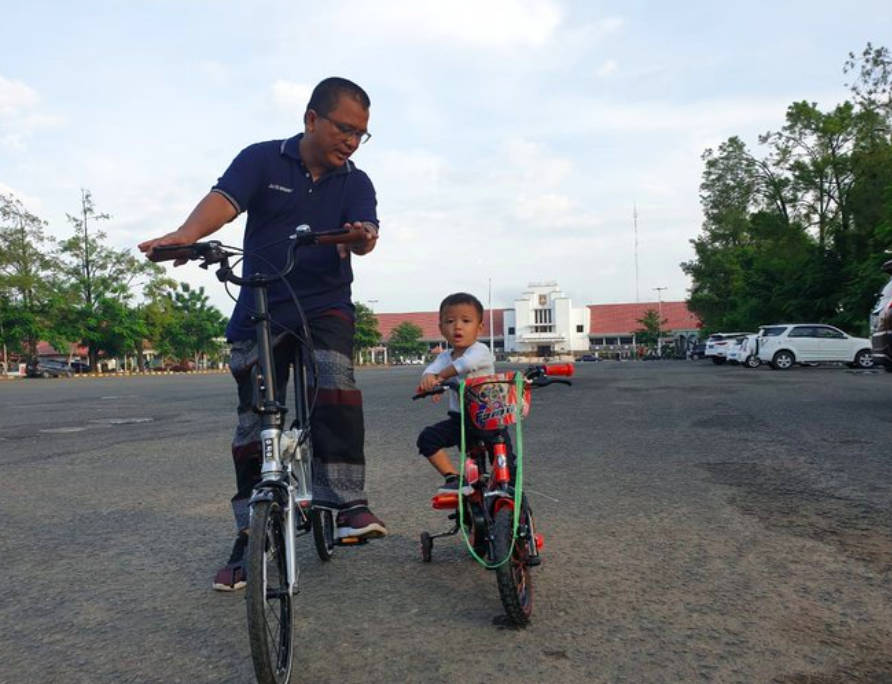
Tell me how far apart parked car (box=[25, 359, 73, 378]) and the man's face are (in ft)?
190

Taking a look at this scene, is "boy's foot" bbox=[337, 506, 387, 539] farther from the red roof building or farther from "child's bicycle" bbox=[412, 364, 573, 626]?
the red roof building

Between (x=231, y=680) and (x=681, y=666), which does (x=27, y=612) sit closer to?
(x=231, y=680)

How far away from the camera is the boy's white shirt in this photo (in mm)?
3352

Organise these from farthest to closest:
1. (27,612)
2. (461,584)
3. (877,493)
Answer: (877,493) < (461,584) < (27,612)

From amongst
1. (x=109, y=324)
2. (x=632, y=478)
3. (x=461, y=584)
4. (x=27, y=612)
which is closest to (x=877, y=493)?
(x=632, y=478)

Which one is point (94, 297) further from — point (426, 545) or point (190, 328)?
point (426, 545)

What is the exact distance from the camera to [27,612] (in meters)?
3.14

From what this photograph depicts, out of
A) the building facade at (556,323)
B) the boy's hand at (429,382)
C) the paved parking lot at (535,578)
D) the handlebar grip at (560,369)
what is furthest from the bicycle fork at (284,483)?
the building facade at (556,323)

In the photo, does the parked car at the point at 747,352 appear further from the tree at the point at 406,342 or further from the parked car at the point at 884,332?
the tree at the point at 406,342

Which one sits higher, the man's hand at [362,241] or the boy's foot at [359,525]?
the man's hand at [362,241]

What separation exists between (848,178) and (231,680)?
1728 inches

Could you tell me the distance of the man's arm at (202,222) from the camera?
9.02ft

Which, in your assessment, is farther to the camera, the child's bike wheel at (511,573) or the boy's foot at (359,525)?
the boy's foot at (359,525)

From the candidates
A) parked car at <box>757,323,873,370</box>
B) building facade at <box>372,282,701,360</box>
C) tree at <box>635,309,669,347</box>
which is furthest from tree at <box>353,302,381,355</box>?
parked car at <box>757,323,873,370</box>
